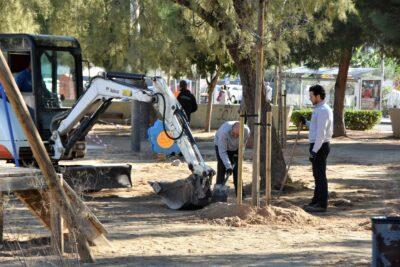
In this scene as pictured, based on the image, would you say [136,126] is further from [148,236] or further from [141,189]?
[148,236]

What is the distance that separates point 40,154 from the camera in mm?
7016

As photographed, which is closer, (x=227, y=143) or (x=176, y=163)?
(x=227, y=143)

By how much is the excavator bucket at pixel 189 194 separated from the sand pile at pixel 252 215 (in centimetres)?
95

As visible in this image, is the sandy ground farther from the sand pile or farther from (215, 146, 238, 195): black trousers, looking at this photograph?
(215, 146, 238, 195): black trousers

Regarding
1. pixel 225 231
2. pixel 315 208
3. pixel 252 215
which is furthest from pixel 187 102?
pixel 225 231

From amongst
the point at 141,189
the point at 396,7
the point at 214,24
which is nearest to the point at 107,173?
the point at 141,189

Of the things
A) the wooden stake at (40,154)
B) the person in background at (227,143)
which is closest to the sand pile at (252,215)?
the person in background at (227,143)

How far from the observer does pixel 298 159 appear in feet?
63.7

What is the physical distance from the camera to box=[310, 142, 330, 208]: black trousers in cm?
1120

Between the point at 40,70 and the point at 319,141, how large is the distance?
16.3 feet

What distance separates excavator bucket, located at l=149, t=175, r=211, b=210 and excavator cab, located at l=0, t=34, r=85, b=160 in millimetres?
2131

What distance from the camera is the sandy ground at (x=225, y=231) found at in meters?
8.02

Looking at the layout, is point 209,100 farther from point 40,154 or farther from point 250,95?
point 40,154

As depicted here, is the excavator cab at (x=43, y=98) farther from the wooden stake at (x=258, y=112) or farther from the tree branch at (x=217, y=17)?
the wooden stake at (x=258, y=112)
